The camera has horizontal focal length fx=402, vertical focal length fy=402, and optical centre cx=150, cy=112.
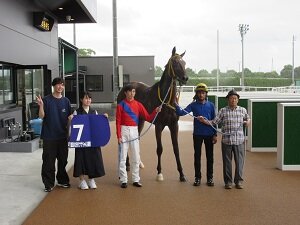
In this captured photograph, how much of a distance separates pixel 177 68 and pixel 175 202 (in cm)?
228

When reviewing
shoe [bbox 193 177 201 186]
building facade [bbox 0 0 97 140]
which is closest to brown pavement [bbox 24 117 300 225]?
shoe [bbox 193 177 201 186]

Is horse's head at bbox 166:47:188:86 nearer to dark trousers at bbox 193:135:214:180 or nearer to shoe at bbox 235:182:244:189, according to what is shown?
dark trousers at bbox 193:135:214:180

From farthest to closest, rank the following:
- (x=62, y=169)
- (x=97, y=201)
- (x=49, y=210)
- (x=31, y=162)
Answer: (x=31, y=162), (x=62, y=169), (x=97, y=201), (x=49, y=210)

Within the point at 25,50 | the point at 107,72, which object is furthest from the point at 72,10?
the point at 107,72

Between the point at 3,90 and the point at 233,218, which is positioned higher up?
the point at 3,90

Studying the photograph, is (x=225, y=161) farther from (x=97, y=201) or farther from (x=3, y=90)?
(x=3, y=90)

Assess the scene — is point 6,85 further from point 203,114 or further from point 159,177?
point 203,114

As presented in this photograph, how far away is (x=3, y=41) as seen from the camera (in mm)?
10781

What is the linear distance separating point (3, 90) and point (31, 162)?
3911 millimetres

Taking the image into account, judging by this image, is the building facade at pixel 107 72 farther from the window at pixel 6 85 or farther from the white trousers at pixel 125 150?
the white trousers at pixel 125 150

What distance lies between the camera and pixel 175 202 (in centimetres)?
575

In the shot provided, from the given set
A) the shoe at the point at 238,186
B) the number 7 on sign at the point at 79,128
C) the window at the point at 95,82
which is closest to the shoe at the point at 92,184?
the number 7 on sign at the point at 79,128

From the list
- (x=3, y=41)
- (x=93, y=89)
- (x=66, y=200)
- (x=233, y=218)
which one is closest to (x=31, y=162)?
(x=66, y=200)

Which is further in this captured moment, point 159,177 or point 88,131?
point 159,177
